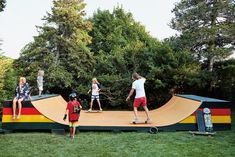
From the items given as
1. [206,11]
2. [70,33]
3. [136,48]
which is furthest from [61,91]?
[206,11]

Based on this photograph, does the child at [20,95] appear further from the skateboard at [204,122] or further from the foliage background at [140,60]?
the foliage background at [140,60]

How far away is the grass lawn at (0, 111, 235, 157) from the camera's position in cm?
707

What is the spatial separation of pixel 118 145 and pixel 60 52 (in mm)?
13434

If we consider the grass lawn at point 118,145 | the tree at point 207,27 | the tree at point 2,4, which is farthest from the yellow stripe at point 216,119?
the tree at point 2,4

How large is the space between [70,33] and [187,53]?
776 cm

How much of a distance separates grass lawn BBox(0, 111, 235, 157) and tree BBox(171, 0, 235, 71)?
28.9ft

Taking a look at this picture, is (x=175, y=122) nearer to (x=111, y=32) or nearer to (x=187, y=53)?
(x=187, y=53)

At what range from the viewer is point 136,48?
59.9 feet

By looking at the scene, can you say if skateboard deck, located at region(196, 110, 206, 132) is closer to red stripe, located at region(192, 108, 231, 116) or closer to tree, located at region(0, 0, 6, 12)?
red stripe, located at region(192, 108, 231, 116)

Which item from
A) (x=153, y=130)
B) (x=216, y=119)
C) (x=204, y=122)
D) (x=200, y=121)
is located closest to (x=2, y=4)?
(x=153, y=130)

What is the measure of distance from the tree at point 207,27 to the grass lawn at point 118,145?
28.9ft

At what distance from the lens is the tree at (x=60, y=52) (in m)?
19.2

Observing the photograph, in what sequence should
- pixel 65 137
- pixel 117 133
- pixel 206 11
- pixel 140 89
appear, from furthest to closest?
pixel 206 11 < pixel 140 89 < pixel 117 133 < pixel 65 137

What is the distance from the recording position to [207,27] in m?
17.8
